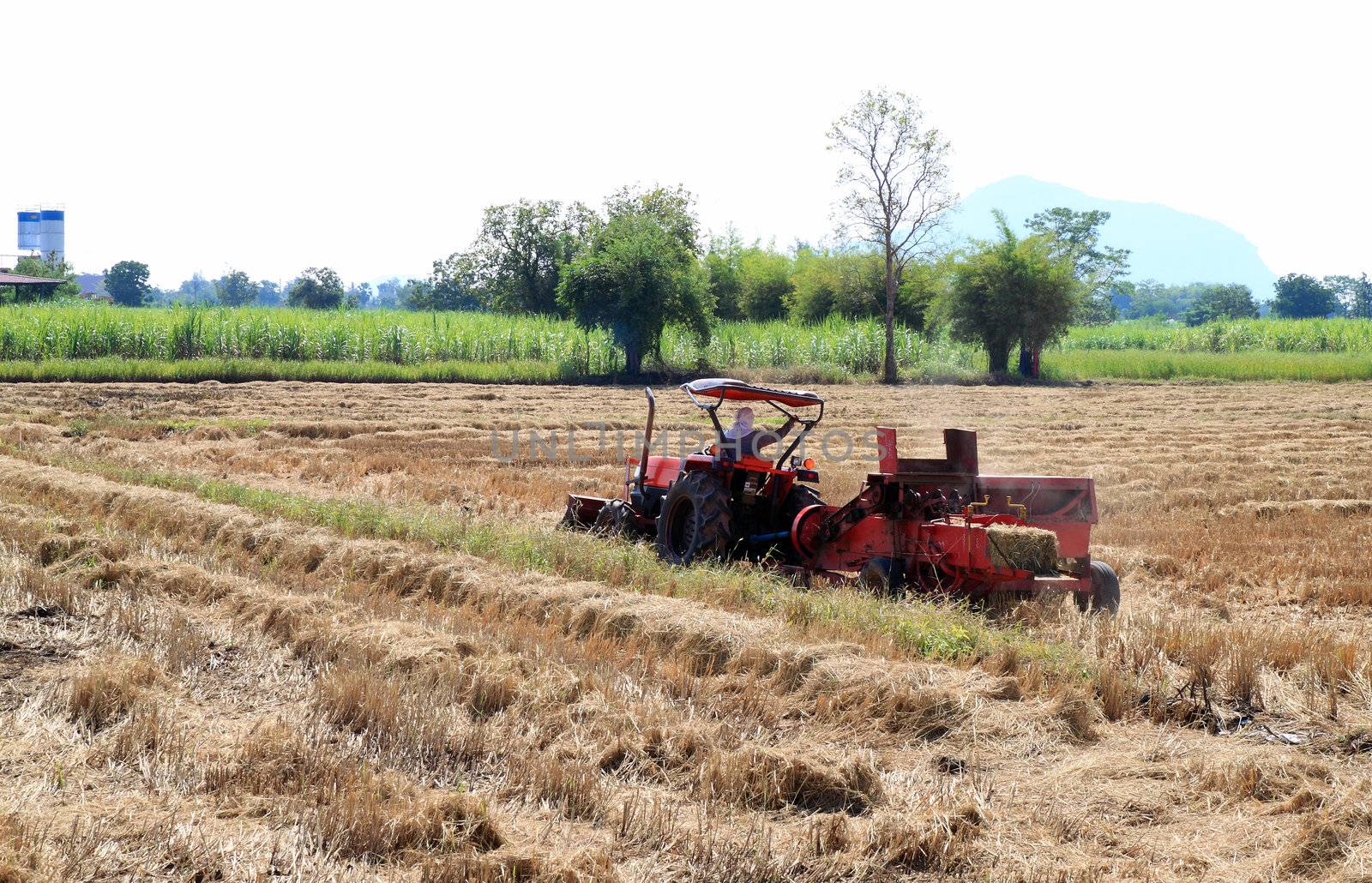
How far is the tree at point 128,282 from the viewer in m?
92.2

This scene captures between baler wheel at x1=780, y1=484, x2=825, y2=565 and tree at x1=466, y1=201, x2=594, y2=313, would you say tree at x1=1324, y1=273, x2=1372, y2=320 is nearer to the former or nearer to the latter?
tree at x1=466, y1=201, x2=594, y2=313

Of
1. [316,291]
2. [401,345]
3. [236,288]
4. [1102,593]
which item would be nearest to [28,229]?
[236,288]

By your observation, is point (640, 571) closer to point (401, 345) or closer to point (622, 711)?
point (622, 711)

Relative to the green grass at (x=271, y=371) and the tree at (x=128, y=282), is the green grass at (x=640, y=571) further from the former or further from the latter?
the tree at (x=128, y=282)

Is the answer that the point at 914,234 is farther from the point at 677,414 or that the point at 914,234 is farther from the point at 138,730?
the point at 138,730

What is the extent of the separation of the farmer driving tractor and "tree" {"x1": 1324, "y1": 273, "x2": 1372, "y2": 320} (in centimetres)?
10057

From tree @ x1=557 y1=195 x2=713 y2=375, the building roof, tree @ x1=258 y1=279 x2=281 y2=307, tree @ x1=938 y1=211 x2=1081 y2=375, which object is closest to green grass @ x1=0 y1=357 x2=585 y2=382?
tree @ x1=557 y1=195 x2=713 y2=375

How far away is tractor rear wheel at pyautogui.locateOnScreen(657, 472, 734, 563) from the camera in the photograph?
8781 millimetres

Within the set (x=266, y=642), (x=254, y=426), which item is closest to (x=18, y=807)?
(x=266, y=642)

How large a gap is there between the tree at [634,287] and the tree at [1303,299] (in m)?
75.2

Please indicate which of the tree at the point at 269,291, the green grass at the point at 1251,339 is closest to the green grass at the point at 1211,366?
the green grass at the point at 1251,339

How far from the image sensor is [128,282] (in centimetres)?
9338

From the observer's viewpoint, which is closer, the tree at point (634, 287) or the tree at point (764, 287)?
the tree at point (634, 287)

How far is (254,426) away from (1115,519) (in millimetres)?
14064
